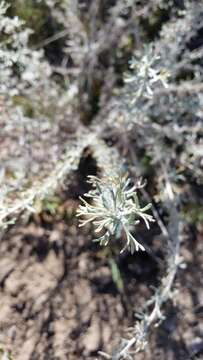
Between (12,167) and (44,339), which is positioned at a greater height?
(12,167)

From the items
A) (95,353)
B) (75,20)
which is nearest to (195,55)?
(75,20)

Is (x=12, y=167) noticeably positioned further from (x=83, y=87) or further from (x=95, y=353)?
(x=95, y=353)

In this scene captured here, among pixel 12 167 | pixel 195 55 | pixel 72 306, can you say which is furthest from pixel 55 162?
pixel 195 55

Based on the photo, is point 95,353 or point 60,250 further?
point 60,250

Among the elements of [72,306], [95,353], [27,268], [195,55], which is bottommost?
[95,353]

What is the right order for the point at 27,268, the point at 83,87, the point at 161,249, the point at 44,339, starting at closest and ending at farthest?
the point at 44,339 < the point at 27,268 < the point at 161,249 < the point at 83,87

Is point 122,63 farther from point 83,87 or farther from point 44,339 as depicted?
point 44,339

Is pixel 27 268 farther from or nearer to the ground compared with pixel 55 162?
nearer to the ground

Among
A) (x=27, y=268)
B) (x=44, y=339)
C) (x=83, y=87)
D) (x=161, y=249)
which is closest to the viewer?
(x=44, y=339)

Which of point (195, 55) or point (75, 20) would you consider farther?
point (75, 20)
